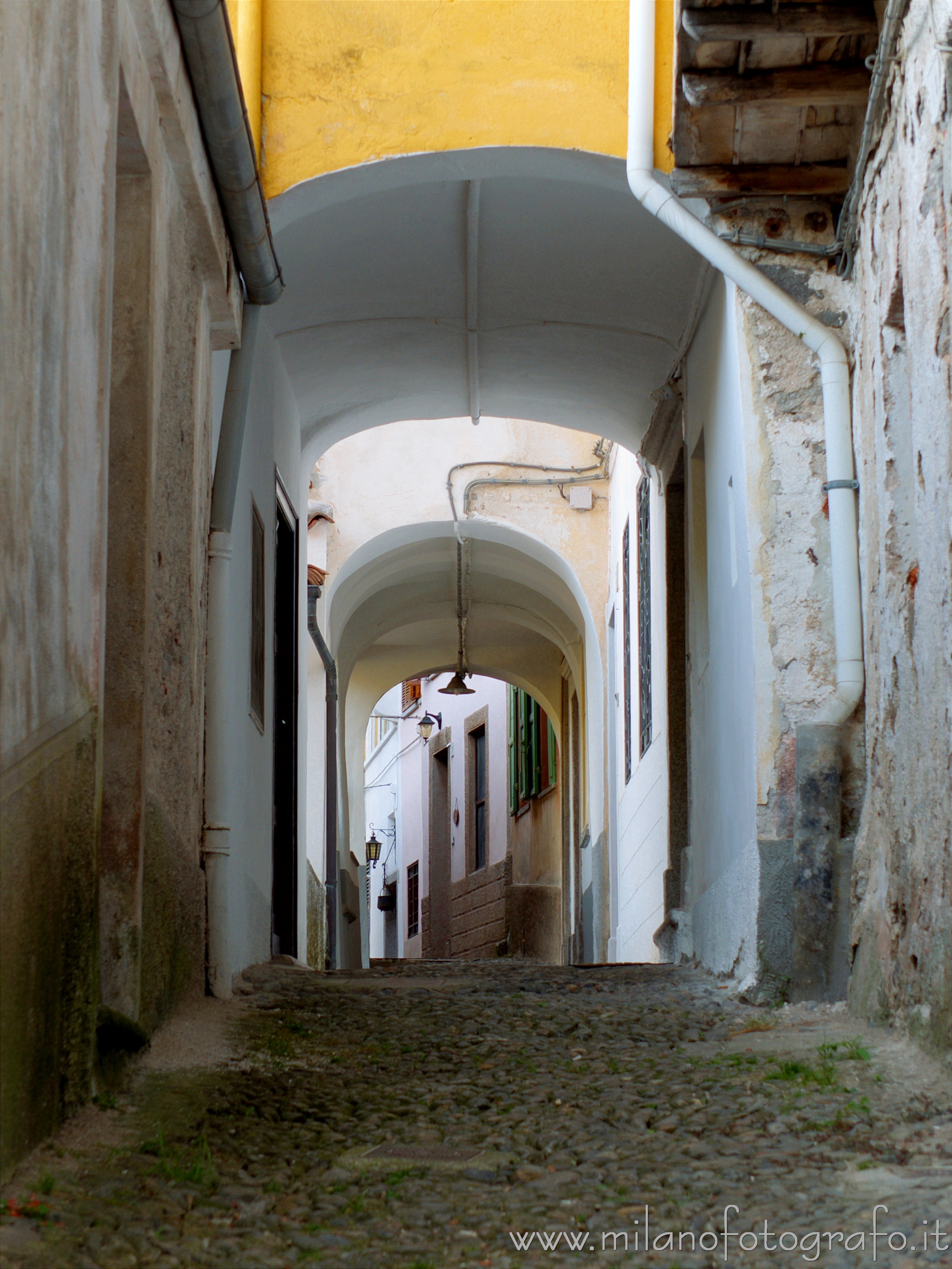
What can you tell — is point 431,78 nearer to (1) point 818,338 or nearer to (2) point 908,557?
(1) point 818,338

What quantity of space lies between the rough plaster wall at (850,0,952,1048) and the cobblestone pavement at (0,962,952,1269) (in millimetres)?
274

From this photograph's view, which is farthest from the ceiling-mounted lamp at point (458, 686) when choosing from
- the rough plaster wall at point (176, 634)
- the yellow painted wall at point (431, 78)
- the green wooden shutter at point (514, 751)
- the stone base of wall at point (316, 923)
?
the rough plaster wall at point (176, 634)

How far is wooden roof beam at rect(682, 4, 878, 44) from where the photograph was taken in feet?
14.8

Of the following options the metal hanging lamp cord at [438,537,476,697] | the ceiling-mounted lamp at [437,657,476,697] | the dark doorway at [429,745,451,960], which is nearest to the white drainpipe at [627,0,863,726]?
the metal hanging lamp cord at [438,537,476,697]

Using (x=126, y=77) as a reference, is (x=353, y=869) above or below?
below

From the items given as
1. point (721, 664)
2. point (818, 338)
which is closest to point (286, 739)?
point (721, 664)

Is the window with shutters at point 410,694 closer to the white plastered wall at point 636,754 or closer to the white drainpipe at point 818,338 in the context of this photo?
the white plastered wall at point 636,754

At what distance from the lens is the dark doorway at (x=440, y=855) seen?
25.1 m

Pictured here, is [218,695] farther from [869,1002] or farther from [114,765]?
Result: [869,1002]

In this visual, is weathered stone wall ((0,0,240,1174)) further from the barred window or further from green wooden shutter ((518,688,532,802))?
the barred window

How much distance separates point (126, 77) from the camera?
11.9 feet

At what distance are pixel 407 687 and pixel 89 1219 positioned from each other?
25417 mm

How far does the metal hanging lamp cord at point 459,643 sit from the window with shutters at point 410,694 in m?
9.16

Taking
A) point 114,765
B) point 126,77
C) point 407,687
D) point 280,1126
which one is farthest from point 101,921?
point 407,687
